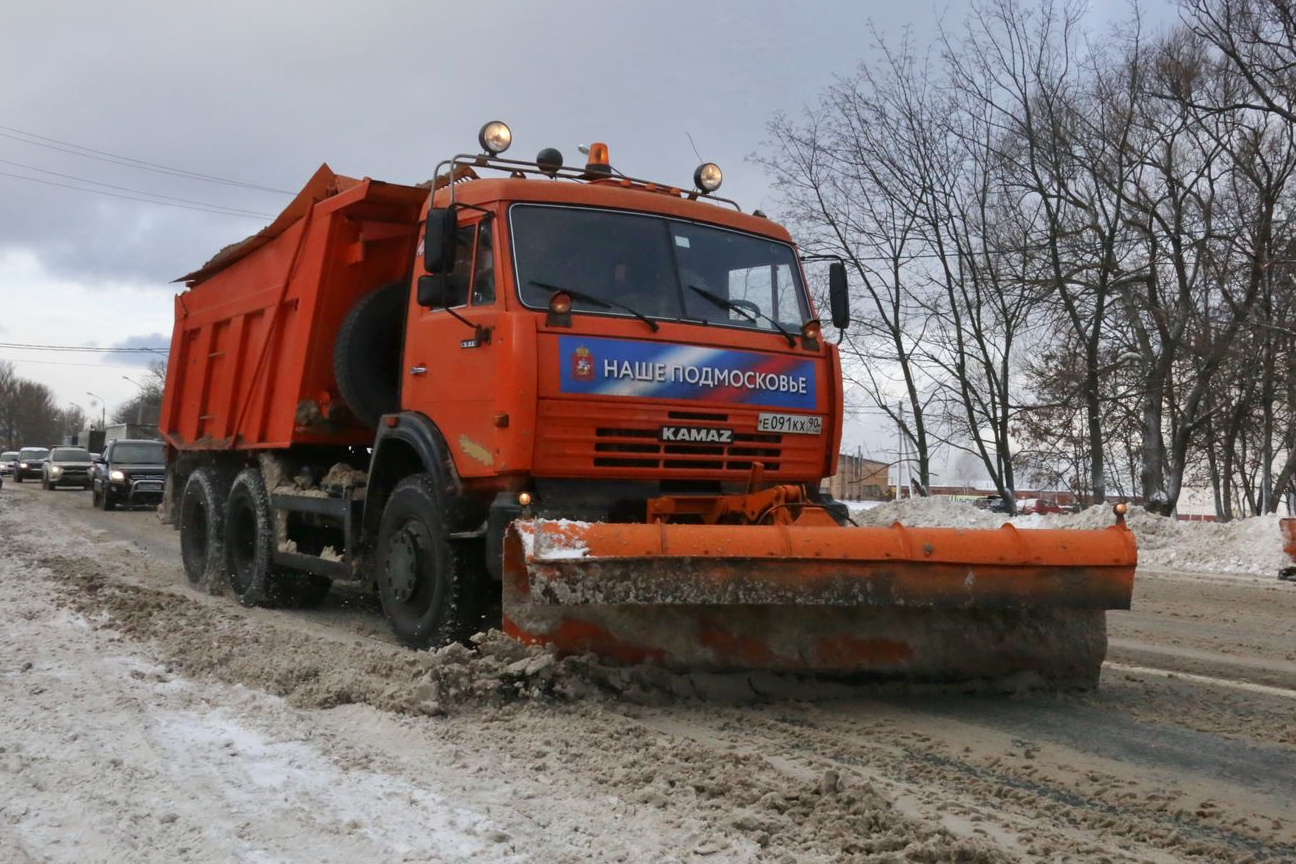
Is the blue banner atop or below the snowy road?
atop

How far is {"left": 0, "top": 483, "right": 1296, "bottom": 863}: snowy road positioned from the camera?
11.1ft

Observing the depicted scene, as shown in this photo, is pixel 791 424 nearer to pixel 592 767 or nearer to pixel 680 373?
pixel 680 373

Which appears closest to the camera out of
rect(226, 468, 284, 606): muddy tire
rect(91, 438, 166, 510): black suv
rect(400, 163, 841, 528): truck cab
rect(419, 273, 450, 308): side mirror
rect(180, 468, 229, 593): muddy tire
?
rect(400, 163, 841, 528): truck cab

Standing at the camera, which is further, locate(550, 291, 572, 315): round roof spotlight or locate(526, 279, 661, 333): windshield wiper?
locate(526, 279, 661, 333): windshield wiper

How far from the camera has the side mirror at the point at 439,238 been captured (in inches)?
242

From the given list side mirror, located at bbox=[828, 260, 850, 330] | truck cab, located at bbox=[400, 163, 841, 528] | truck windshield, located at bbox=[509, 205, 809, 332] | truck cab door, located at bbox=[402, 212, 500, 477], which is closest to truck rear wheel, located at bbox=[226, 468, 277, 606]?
truck cab, located at bbox=[400, 163, 841, 528]

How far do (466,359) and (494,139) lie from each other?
5.14 feet

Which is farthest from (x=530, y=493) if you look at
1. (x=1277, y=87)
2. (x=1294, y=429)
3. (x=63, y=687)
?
(x=1294, y=429)

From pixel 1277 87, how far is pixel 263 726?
20.4m

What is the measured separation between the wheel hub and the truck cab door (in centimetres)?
64

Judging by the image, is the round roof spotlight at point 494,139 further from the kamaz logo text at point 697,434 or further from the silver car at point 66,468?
the silver car at point 66,468

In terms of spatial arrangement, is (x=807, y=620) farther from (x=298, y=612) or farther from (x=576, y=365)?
(x=298, y=612)

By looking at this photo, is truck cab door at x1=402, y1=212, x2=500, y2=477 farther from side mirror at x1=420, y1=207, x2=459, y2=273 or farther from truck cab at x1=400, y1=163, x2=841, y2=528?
side mirror at x1=420, y1=207, x2=459, y2=273

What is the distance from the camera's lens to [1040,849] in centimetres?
339
